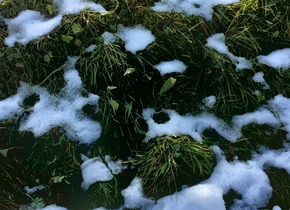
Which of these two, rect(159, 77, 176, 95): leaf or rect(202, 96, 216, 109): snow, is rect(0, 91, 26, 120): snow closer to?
rect(159, 77, 176, 95): leaf

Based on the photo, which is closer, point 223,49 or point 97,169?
point 97,169

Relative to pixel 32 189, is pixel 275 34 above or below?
above

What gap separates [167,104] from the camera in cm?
235

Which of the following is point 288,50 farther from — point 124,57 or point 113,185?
point 113,185

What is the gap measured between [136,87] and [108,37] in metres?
0.38

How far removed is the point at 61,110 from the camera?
91.3 inches

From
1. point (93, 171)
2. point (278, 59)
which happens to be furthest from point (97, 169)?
point (278, 59)

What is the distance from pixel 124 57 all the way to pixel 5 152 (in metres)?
0.90

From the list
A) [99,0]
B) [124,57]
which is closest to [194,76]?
[124,57]

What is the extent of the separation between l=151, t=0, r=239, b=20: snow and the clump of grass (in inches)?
35.2

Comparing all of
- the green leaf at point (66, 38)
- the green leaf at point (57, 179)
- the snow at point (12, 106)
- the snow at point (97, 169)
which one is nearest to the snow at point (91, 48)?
the green leaf at point (66, 38)

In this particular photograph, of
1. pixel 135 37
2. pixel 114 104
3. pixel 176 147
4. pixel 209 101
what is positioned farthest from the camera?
pixel 135 37

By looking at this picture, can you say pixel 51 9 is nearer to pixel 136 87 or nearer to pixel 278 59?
pixel 136 87

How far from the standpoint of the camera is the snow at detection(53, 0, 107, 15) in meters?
2.50
